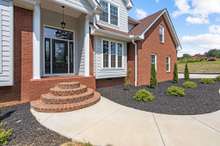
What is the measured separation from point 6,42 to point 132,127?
19.7 feet

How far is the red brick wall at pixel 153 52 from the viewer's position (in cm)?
1352

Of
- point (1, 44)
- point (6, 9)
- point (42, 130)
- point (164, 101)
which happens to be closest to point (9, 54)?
point (1, 44)

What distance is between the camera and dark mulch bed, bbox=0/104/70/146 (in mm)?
3947

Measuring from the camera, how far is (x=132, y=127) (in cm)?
488

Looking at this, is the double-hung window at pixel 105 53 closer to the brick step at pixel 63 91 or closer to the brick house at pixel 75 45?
the brick house at pixel 75 45

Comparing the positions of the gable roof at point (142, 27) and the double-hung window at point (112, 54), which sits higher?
the gable roof at point (142, 27)

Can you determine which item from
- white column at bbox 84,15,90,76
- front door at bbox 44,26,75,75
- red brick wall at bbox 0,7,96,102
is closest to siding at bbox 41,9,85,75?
front door at bbox 44,26,75,75

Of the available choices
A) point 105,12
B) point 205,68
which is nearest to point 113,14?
point 105,12

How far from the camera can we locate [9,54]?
22.1 ft

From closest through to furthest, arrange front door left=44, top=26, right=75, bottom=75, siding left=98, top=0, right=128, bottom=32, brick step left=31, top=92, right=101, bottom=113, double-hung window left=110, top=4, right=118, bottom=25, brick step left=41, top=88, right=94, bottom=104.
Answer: brick step left=31, top=92, right=101, bottom=113 < brick step left=41, top=88, right=94, bottom=104 < front door left=44, top=26, right=75, bottom=75 < double-hung window left=110, top=4, right=118, bottom=25 < siding left=98, top=0, right=128, bottom=32

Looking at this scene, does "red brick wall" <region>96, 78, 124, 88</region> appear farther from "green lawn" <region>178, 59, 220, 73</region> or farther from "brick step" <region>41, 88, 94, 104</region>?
"green lawn" <region>178, 59, 220, 73</region>

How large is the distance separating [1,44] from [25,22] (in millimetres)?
1711

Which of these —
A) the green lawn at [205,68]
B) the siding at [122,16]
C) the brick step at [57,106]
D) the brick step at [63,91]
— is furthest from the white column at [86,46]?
the green lawn at [205,68]

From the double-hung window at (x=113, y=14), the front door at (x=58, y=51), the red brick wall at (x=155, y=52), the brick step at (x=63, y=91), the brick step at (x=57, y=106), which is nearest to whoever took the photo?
the brick step at (x=57, y=106)
